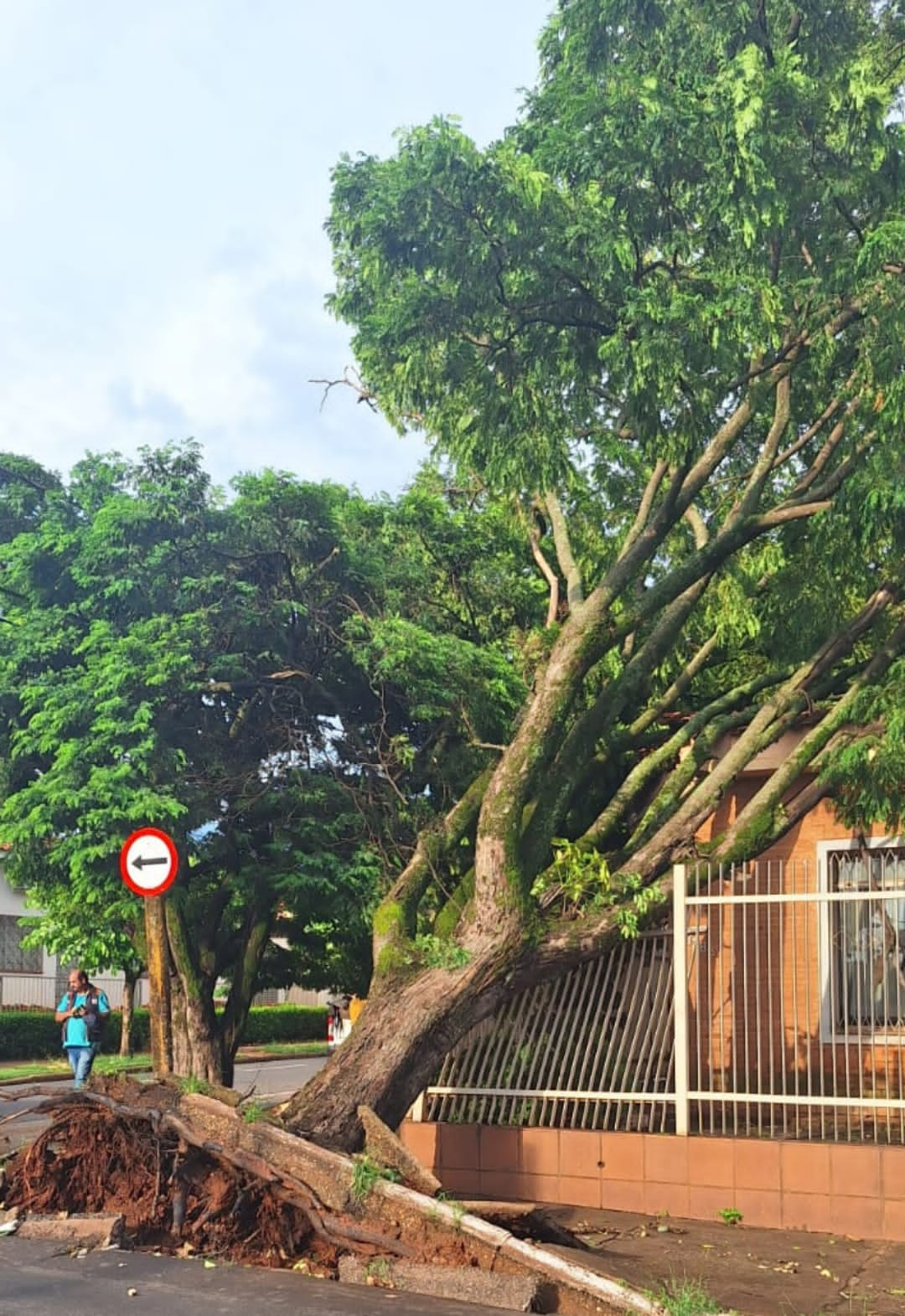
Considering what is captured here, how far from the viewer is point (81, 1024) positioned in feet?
52.5

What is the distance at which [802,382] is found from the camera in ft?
39.1

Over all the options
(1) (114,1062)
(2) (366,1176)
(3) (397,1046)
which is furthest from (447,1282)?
(1) (114,1062)

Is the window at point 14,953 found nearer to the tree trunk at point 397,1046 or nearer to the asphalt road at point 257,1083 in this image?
the asphalt road at point 257,1083

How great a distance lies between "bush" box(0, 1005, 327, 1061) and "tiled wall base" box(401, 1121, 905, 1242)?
16.3m

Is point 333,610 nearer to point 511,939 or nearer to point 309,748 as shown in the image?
point 309,748

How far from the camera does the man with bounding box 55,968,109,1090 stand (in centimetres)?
1598

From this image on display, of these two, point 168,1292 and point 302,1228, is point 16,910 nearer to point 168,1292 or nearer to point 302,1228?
point 302,1228

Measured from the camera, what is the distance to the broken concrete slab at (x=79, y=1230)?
27.5 ft

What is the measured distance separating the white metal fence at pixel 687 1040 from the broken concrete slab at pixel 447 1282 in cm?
308

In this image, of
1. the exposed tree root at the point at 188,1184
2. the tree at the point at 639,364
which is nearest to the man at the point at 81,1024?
the tree at the point at 639,364

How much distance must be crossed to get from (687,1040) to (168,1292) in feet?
15.1

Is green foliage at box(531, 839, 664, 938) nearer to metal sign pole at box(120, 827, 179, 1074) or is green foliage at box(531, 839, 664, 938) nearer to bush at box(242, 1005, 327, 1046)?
metal sign pole at box(120, 827, 179, 1074)

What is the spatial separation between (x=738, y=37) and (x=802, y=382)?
2811mm

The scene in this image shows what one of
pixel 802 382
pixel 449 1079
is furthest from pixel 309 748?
pixel 802 382
